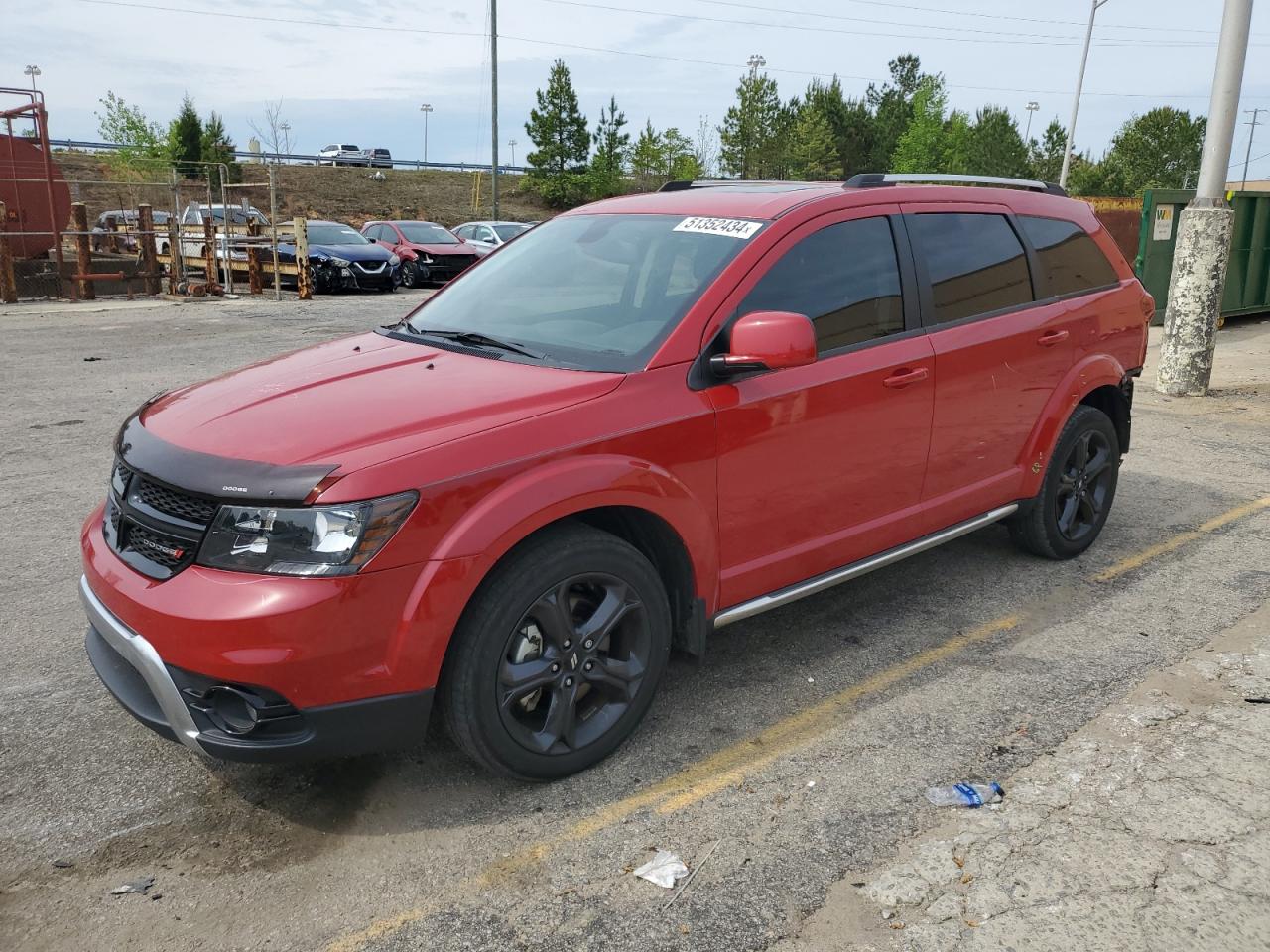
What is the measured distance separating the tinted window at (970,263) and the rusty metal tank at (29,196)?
17.5 meters

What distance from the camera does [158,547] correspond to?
9.59 feet

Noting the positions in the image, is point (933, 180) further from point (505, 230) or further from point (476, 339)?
point (505, 230)

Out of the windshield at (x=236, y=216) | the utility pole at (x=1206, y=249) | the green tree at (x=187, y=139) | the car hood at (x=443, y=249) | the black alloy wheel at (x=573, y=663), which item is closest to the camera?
the black alloy wheel at (x=573, y=663)

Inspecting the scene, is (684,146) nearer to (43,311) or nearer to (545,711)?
(43,311)

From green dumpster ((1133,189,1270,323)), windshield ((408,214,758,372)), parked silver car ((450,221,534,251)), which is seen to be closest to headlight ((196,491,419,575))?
windshield ((408,214,758,372))

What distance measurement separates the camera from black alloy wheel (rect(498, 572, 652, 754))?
120 inches

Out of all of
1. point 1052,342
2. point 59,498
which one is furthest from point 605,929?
point 59,498

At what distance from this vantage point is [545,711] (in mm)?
3176

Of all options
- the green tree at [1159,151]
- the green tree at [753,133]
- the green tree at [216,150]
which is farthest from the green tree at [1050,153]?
the green tree at [216,150]

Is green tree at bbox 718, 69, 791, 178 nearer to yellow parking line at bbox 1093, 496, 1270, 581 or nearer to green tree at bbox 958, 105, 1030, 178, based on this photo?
green tree at bbox 958, 105, 1030, 178

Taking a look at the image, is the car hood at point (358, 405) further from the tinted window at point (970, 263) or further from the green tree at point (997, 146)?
the green tree at point (997, 146)

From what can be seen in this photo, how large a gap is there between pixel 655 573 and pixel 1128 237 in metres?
20.1

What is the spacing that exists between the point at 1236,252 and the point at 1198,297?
21.3 ft

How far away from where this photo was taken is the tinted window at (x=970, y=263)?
14.0ft
